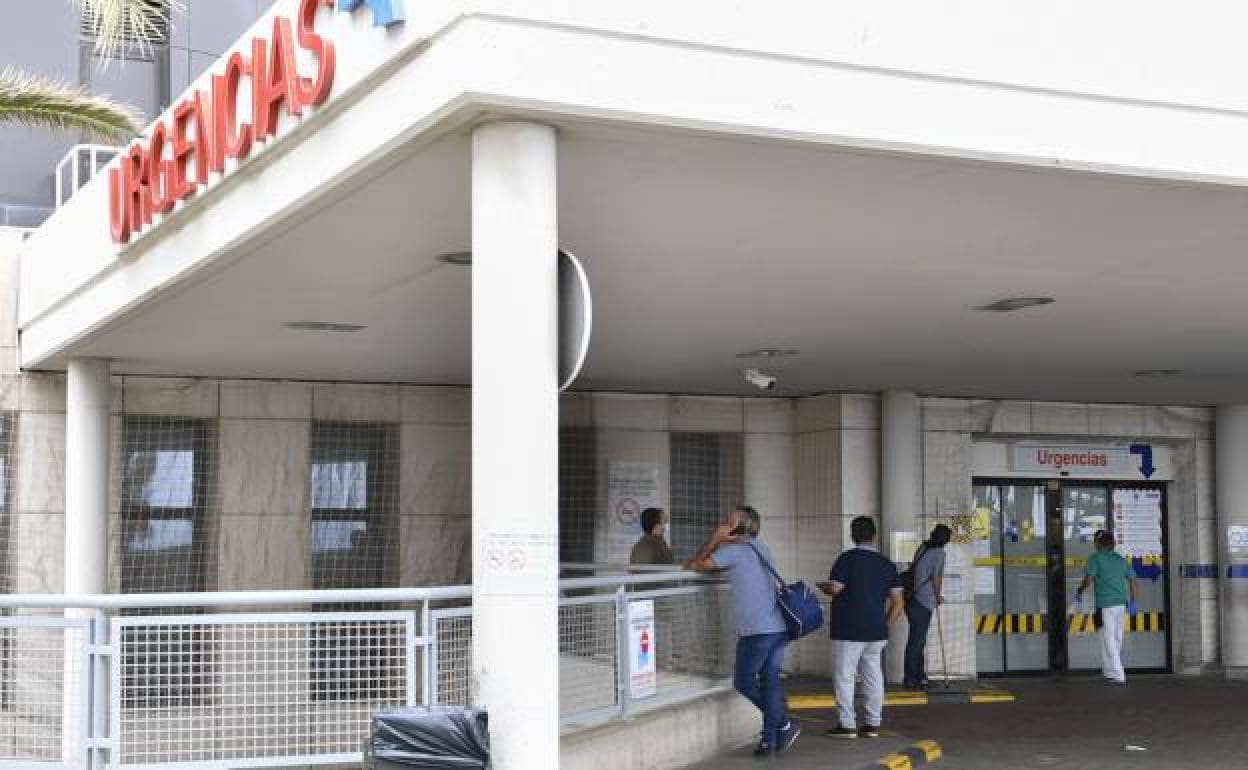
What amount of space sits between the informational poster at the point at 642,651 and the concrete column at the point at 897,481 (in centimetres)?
666

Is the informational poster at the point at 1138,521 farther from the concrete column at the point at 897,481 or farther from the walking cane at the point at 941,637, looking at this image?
the concrete column at the point at 897,481

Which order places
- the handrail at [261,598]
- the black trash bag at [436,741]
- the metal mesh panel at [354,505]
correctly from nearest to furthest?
→ the black trash bag at [436,741] < the handrail at [261,598] < the metal mesh panel at [354,505]

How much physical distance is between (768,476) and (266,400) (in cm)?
558

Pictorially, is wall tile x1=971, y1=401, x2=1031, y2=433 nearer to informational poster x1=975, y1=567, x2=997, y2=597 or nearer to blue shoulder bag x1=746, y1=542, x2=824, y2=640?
informational poster x1=975, y1=567, x2=997, y2=597

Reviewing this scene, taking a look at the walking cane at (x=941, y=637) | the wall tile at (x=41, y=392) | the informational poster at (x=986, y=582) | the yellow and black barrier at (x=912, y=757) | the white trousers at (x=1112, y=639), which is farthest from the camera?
the informational poster at (x=986, y=582)

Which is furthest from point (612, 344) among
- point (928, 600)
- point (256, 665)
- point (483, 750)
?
point (483, 750)

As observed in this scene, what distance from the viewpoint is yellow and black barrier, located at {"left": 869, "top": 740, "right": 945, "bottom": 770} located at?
11028 mm

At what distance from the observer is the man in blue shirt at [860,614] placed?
1195 cm

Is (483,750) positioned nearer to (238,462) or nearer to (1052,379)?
(238,462)

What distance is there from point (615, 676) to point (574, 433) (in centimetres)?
729

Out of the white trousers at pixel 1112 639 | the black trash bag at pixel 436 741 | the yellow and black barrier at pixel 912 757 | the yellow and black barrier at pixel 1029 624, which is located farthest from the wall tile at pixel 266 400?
the black trash bag at pixel 436 741

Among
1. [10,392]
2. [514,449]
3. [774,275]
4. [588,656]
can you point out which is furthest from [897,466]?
[514,449]

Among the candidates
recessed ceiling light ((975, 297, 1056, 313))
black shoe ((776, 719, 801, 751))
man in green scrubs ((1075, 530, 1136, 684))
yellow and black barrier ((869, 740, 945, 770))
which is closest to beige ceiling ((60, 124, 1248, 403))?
recessed ceiling light ((975, 297, 1056, 313))

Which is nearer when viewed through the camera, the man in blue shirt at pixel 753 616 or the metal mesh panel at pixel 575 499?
the man in blue shirt at pixel 753 616
